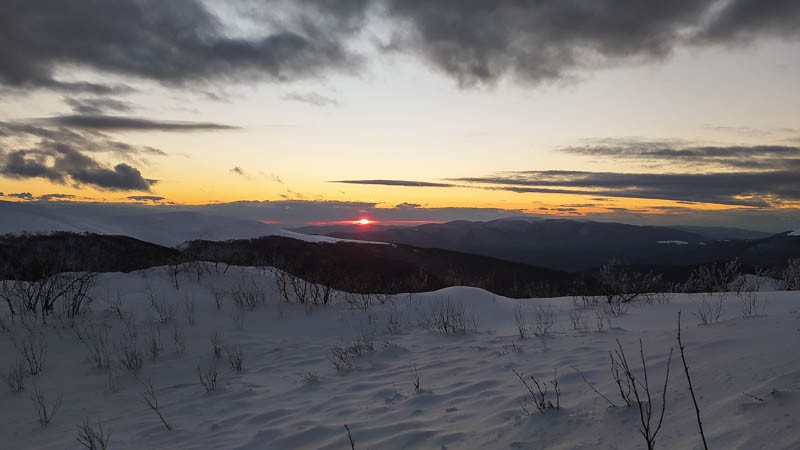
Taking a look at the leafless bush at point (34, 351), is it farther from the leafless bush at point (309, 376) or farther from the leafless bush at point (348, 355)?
the leafless bush at point (348, 355)

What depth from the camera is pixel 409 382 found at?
5637 mm

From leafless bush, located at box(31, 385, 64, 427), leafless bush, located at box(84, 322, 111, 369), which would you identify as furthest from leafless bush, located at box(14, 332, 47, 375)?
leafless bush, located at box(31, 385, 64, 427)

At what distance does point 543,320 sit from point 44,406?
813 cm

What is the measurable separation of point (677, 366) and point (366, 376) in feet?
11.8

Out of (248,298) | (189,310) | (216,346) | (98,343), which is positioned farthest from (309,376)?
(248,298)

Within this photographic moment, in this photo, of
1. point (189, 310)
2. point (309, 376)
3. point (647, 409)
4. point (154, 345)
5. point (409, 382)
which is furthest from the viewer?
point (189, 310)

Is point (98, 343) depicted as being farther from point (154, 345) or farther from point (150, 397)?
point (150, 397)

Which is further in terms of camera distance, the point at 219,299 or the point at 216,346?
the point at 219,299

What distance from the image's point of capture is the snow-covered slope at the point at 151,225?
52.1m

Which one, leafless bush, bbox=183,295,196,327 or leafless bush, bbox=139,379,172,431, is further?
leafless bush, bbox=183,295,196,327

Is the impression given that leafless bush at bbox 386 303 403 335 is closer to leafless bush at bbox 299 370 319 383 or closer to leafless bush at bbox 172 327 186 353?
leafless bush at bbox 299 370 319 383

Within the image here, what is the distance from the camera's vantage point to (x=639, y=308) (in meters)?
10.1

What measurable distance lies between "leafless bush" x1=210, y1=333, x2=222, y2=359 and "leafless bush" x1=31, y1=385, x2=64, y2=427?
2.09 m

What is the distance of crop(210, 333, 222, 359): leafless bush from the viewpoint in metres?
7.69
